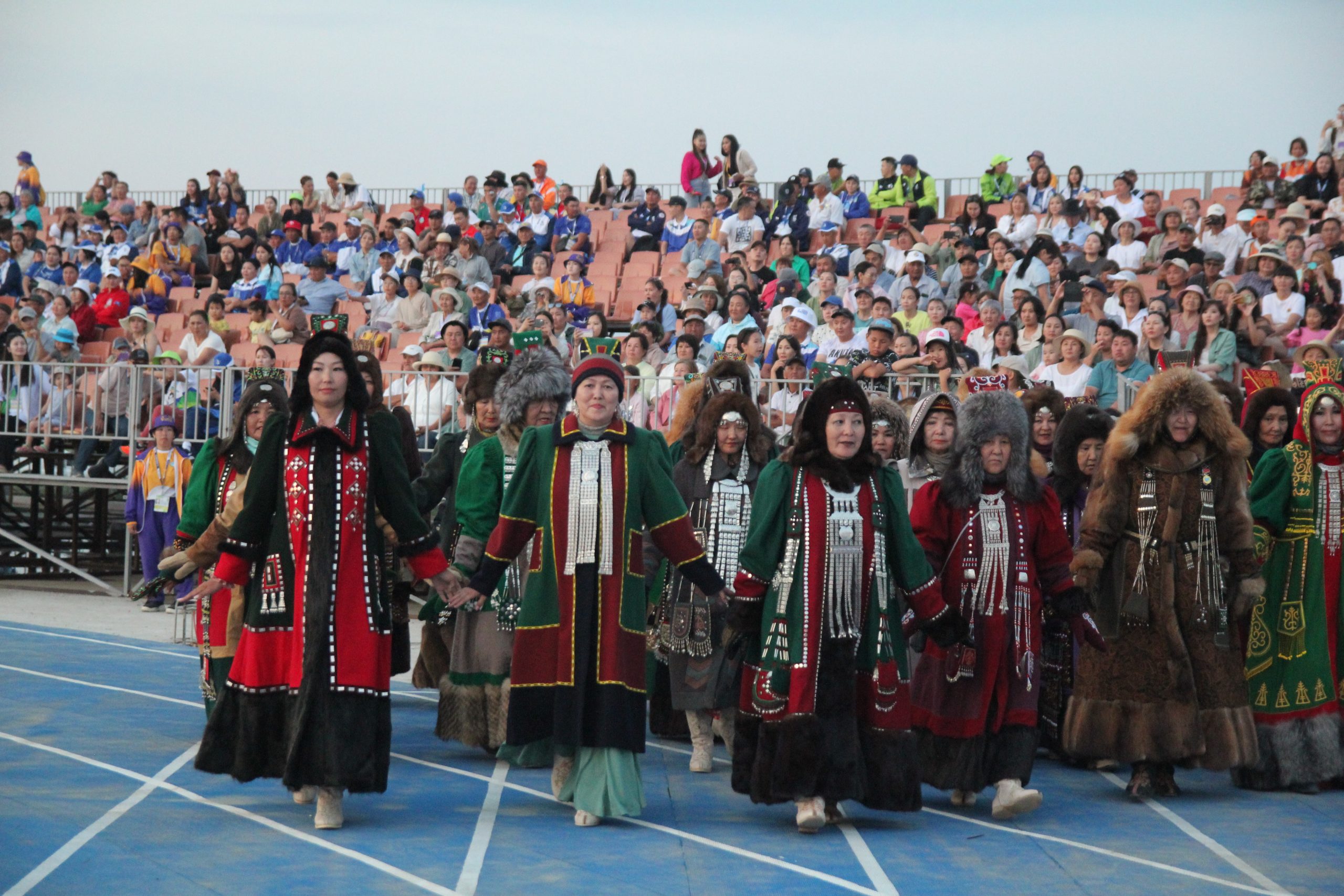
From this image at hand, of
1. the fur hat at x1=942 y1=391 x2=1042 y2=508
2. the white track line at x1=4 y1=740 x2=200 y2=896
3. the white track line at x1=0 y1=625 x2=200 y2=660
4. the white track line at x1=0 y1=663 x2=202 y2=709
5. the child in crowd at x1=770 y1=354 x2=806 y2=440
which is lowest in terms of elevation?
the white track line at x1=4 y1=740 x2=200 y2=896

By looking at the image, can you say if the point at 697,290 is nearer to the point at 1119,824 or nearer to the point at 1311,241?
the point at 1311,241

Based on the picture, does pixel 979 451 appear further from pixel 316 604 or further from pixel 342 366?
pixel 316 604

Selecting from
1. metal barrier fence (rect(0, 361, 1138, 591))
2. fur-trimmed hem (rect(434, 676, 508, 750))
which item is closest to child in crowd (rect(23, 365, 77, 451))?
metal barrier fence (rect(0, 361, 1138, 591))

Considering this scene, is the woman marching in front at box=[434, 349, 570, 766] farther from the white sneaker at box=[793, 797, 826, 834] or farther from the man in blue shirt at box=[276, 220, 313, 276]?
the man in blue shirt at box=[276, 220, 313, 276]

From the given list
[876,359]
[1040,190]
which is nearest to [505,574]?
[876,359]

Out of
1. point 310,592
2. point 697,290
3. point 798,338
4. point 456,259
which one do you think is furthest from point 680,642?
point 456,259

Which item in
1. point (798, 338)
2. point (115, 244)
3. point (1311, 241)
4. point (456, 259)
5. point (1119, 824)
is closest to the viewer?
point (1119, 824)

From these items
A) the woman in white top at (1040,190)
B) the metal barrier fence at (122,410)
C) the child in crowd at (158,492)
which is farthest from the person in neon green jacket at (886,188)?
the child in crowd at (158,492)

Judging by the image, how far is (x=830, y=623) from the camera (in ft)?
20.2

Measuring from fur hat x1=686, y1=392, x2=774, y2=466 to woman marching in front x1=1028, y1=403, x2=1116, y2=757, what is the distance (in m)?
1.52

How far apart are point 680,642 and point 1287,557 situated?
302 centimetres

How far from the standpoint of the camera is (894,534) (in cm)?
632

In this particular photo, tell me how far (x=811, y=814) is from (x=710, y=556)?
1887mm

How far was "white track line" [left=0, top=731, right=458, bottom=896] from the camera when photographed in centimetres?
528
